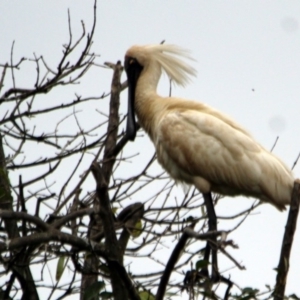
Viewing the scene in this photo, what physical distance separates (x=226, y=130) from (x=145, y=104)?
3.64ft

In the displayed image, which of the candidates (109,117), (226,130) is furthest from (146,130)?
(109,117)

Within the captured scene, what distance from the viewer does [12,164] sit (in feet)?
22.5

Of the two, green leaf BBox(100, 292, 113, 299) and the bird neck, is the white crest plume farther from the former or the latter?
green leaf BBox(100, 292, 113, 299)

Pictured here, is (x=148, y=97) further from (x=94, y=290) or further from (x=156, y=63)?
(x=94, y=290)

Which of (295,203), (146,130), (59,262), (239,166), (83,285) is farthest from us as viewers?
(146,130)

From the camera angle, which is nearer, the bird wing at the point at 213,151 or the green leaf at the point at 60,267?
the green leaf at the point at 60,267

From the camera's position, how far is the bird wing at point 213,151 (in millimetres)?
7434

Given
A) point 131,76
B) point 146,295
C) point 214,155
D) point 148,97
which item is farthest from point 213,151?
point 146,295

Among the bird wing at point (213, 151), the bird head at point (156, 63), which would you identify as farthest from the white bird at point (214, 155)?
the bird head at point (156, 63)

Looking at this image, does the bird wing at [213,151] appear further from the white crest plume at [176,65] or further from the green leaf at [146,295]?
the green leaf at [146,295]

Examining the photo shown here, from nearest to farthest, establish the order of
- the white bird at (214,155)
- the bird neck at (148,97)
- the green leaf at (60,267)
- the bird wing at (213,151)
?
the green leaf at (60,267), the white bird at (214,155), the bird wing at (213,151), the bird neck at (148,97)

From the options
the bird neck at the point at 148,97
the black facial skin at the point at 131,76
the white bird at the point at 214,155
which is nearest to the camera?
the white bird at the point at 214,155

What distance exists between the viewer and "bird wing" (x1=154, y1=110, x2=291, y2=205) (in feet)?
24.4

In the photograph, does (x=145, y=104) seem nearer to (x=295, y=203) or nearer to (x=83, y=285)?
(x=83, y=285)
